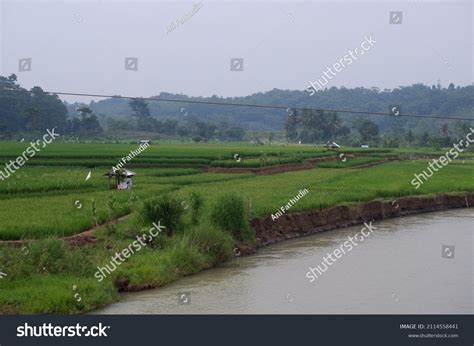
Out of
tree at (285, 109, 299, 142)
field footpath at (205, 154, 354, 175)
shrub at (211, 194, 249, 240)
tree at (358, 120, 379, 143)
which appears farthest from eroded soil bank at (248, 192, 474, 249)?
tree at (285, 109, 299, 142)

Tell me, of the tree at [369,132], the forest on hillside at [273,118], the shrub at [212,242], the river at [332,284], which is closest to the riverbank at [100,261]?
the shrub at [212,242]

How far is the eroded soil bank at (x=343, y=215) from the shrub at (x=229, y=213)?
0.61 m

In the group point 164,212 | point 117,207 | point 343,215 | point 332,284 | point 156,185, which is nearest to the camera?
point 332,284

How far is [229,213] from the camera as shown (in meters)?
14.7

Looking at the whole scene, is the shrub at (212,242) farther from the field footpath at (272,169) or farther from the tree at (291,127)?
the tree at (291,127)

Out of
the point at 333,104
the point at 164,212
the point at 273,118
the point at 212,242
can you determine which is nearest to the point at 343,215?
the point at 212,242

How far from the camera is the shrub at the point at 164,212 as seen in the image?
13.3m

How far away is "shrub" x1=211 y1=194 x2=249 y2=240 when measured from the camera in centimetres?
1462

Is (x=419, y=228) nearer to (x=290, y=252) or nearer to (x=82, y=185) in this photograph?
(x=290, y=252)

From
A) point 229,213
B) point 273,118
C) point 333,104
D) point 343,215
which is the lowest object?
point 343,215

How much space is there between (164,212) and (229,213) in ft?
5.89

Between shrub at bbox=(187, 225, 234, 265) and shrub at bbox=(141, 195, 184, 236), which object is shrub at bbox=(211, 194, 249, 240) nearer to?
shrub at bbox=(187, 225, 234, 265)

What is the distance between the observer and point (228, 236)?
1418cm

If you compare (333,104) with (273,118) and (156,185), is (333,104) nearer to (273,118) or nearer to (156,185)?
(273,118)
